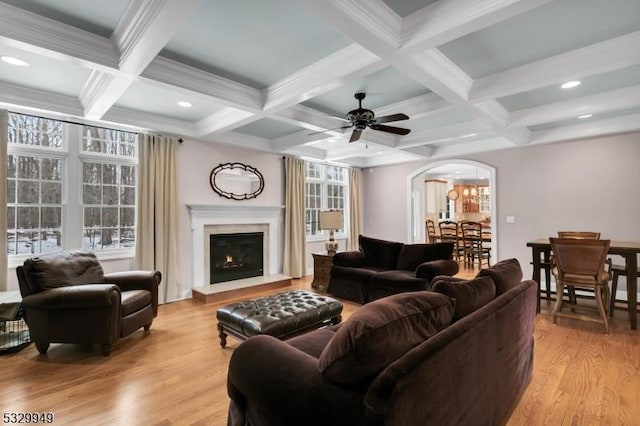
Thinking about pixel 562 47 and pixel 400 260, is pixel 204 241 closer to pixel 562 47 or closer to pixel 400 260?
pixel 400 260

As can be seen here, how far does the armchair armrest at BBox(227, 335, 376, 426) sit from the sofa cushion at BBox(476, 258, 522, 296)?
4.36 ft

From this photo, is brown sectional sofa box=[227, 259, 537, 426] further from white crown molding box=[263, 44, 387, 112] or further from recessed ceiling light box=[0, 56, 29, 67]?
recessed ceiling light box=[0, 56, 29, 67]

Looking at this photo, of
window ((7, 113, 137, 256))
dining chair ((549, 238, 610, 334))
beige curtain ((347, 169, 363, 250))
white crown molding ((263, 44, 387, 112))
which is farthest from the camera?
beige curtain ((347, 169, 363, 250))

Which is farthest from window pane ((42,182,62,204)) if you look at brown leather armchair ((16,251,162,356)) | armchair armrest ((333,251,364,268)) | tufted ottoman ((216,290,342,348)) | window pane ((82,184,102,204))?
armchair armrest ((333,251,364,268))

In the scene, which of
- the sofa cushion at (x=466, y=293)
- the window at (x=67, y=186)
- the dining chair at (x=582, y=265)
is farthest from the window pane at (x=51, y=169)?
the dining chair at (x=582, y=265)

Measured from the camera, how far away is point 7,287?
3590mm

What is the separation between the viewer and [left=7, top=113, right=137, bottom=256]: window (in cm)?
376

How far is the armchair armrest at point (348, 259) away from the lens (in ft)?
16.3

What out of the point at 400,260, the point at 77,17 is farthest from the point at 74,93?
the point at 400,260

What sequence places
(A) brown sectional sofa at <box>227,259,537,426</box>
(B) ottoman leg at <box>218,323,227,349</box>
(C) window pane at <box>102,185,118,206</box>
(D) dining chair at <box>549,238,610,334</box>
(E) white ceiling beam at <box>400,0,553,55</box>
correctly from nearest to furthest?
1. (A) brown sectional sofa at <box>227,259,537,426</box>
2. (E) white ceiling beam at <box>400,0,553,55</box>
3. (B) ottoman leg at <box>218,323,227,349</box>
4. (D) dining chair at <box>549,238,610,334</box>
5. (C) window pane at <box>102,185,118,206</box>

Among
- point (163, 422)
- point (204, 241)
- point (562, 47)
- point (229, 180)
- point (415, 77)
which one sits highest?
point (562, 47)

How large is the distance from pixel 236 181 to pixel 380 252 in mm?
2734

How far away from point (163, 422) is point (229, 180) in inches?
159

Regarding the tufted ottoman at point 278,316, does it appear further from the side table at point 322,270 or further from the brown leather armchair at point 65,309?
the side table at point 322,270
